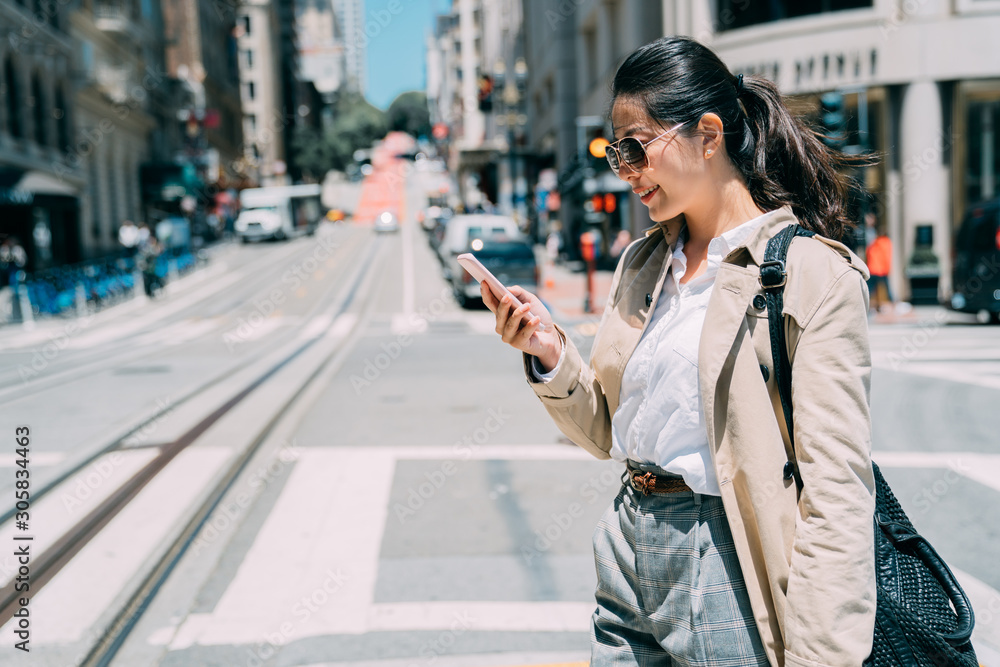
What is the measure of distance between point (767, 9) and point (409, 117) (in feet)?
405

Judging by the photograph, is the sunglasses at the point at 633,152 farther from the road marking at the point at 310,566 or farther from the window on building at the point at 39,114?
the window on building at the point at 39,114

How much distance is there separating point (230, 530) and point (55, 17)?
33911 millimetres

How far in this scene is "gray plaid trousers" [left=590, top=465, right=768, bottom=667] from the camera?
1.78 meters

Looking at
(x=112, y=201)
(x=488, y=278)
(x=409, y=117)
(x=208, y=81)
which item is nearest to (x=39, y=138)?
(x=112, y=201)

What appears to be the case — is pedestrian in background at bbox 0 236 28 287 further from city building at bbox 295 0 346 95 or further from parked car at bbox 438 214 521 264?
city building at bbox 295 0 346 95

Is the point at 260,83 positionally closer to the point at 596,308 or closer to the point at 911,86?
the point at 596,308

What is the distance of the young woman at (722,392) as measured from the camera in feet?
5.34

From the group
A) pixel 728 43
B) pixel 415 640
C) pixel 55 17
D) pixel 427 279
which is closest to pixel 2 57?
pixel 55 17

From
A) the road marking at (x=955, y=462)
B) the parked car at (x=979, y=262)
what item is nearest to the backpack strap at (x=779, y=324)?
the road marking at (x=955, y=462)

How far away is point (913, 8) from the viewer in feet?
64.1

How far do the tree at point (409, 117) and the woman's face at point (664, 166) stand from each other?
128 m

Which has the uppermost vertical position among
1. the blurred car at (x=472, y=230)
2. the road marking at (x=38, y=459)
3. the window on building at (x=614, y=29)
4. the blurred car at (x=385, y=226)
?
the window on building at (x=614, y=29)

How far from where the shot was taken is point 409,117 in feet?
461

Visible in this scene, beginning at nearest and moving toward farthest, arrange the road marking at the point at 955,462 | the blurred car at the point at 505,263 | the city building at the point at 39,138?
the road marking at the point at 955,462 → the blurred car at the point at 505,263 → the city building at the point at 39,138
